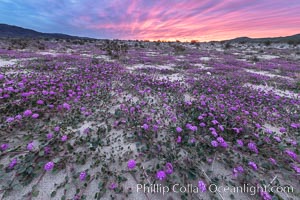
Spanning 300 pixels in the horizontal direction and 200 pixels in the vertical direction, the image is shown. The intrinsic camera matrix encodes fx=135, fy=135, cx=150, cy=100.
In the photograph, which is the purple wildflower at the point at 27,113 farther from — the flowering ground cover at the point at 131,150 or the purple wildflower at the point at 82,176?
the purple wildflower at the point at 82,176

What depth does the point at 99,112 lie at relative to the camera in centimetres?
416

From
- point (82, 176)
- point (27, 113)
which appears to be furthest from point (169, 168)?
point (27, 113)

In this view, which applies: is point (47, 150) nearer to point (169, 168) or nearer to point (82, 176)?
point (82, 176)

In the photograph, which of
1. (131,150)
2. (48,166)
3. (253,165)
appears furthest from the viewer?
(131,150)

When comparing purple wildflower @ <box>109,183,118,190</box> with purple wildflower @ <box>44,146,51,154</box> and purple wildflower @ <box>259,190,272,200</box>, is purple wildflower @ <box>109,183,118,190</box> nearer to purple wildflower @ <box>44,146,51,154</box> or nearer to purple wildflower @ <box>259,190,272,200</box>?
purple wildflower @ <box>44,146,51,154</box>

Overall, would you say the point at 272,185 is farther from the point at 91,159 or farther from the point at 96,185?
the point at 91,159

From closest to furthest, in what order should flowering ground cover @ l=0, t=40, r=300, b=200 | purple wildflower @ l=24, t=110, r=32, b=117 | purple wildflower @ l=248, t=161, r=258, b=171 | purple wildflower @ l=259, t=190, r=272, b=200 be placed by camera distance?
purple wildflower @ l=259, t=190, r=272, b=200, flowering ground cover @ l=0, t=40, r=300, b=200, purple wildflower @ l=248, t=161, r=258, b=171, purple wildflower @ l=24, t=110, r=32, b=117

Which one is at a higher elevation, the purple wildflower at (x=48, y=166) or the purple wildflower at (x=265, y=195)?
the purple wildflower at (x=48, y=166)

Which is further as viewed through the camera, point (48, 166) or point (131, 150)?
point (131, 150)

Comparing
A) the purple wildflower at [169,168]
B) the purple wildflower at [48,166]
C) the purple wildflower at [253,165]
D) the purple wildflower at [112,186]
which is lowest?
the purple wildflower at [253,165]

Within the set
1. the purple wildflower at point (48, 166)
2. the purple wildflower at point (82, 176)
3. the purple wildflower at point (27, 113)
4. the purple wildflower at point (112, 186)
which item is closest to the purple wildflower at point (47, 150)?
the purple wildflower at point (48, 166)

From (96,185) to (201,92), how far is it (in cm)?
568

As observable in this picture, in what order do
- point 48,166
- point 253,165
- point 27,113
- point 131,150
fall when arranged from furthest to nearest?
point 27,113
point 131,150
point 253,165
point 48,166

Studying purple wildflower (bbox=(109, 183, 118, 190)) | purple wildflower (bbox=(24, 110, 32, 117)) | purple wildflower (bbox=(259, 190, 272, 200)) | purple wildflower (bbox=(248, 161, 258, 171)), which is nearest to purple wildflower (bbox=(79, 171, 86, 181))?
purple wildflower (bbox=(109, 183, 118, 190))
